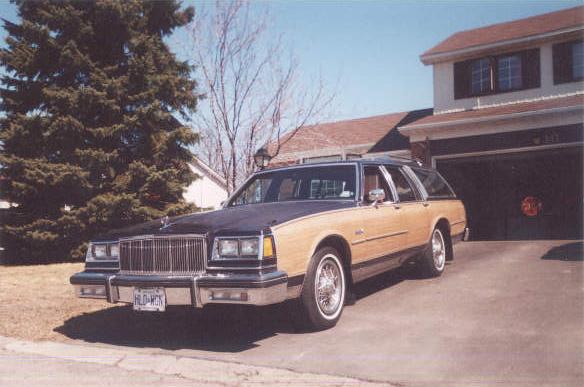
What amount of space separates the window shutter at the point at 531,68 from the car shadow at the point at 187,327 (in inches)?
405

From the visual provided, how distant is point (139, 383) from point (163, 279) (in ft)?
3.03

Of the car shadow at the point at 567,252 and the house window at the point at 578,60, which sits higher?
the house window at the point at 578,60

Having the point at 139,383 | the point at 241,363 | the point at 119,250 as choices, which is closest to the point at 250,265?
the point at 241,363

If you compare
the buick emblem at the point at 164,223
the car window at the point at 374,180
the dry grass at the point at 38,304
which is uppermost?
the car window at the point at 374,180

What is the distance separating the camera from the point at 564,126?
486 inches

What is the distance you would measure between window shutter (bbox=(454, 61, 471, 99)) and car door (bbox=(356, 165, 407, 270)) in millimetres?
9770

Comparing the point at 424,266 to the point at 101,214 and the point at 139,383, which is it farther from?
the point at 101,214

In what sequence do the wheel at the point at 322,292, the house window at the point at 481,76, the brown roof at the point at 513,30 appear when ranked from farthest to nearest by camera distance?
the house window at the point at 481,76, the brown roof at the point at 513,30, the wheel at the point at 322,292

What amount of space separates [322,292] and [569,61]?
12072 mm

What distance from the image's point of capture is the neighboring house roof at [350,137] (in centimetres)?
1894

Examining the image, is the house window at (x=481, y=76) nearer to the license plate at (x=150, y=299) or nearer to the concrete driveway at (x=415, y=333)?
the concrete driveway at (x=415, y=333)

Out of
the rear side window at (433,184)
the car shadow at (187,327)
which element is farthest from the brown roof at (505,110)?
the car shadow at (187,327)

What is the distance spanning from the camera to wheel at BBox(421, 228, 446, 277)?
272 inches

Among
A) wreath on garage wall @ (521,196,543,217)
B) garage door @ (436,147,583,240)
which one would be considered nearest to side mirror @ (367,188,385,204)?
garage door @ (436,147,583,240)
